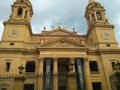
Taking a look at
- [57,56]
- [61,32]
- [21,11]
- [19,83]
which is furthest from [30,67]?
[19,83]

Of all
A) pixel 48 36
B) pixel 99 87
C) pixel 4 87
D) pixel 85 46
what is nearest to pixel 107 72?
pixel 99 87

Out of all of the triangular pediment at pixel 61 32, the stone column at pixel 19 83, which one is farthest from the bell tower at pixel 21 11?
the stone column at pixel 19 83

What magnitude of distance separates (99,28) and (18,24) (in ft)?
47.4

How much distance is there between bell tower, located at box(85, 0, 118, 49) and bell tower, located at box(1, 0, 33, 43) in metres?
11.7

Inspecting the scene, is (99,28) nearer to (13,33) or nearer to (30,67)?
(30,67)

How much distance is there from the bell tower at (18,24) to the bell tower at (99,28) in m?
11.7

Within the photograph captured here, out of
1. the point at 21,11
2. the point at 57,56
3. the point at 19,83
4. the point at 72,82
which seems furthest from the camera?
the point at 21,11

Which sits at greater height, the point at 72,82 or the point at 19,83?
the point at 19,83

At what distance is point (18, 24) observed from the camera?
31281mm

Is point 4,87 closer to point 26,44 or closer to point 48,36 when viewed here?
point 26,44

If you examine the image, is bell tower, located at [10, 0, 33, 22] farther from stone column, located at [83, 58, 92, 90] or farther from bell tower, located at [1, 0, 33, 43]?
stone column, located at [83, 58, 92, 90]

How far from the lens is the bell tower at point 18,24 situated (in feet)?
98.6

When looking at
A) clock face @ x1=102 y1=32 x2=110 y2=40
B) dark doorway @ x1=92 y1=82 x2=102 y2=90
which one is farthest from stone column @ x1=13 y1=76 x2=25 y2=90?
clock face @ x1=102 y1=32 x2=110 y2=40

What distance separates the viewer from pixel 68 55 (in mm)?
28141
